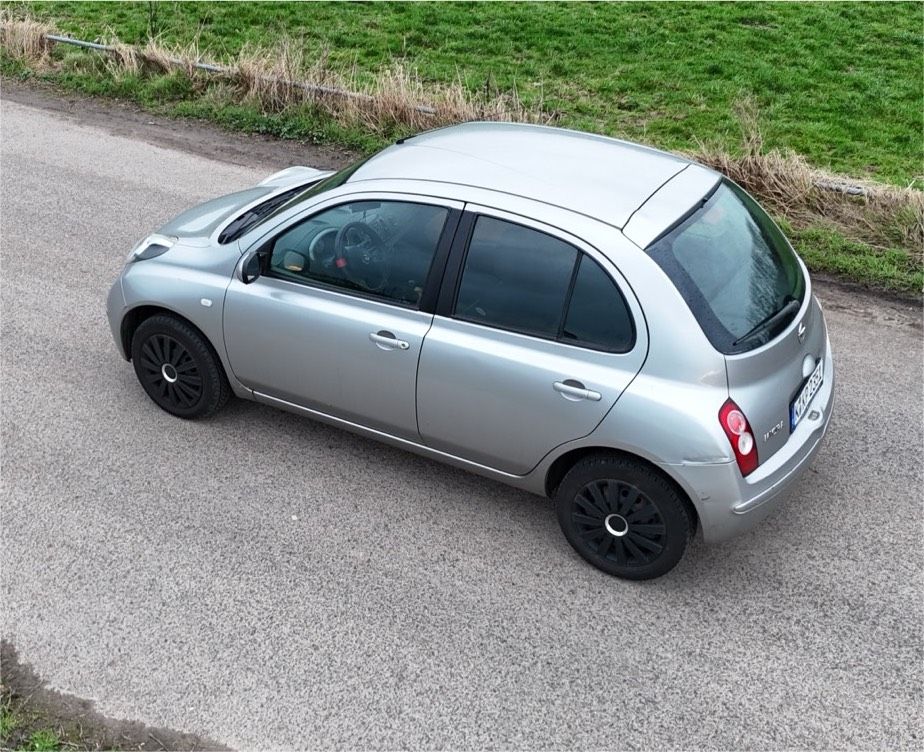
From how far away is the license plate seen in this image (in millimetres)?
4602

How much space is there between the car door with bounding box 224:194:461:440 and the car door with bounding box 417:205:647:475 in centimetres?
17

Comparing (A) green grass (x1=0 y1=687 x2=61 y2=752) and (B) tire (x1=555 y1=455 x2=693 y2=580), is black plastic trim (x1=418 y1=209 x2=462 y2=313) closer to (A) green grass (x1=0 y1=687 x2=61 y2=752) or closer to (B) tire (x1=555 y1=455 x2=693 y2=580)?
(B) tire (x1=555 y1=455 x2=693 y2=580)

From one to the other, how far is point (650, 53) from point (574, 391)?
9348 mm

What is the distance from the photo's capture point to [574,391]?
445cm

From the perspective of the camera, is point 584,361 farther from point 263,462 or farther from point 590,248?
point 263,462

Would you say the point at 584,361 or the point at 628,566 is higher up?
the point at 584,361

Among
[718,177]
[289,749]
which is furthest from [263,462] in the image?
[718,177]

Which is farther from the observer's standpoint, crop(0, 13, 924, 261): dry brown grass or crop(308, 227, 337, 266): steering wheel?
crop(0, 13, 924, 261): dry brown grass

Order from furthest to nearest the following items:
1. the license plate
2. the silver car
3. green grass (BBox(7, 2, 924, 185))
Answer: green grass (BBox(7, 2, 924, 185)) → the license plate → the silver car

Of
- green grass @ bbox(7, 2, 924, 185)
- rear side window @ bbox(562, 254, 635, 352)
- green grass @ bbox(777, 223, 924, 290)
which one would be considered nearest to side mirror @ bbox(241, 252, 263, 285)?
rear side window @ bbox(562, 254, 635, 352)

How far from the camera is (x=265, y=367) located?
5.41m

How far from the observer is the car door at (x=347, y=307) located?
4.86m

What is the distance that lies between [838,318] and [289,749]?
5.09 m

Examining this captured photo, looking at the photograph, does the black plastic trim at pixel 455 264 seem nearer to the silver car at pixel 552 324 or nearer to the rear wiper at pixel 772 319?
the silver car at pixel 552 324
